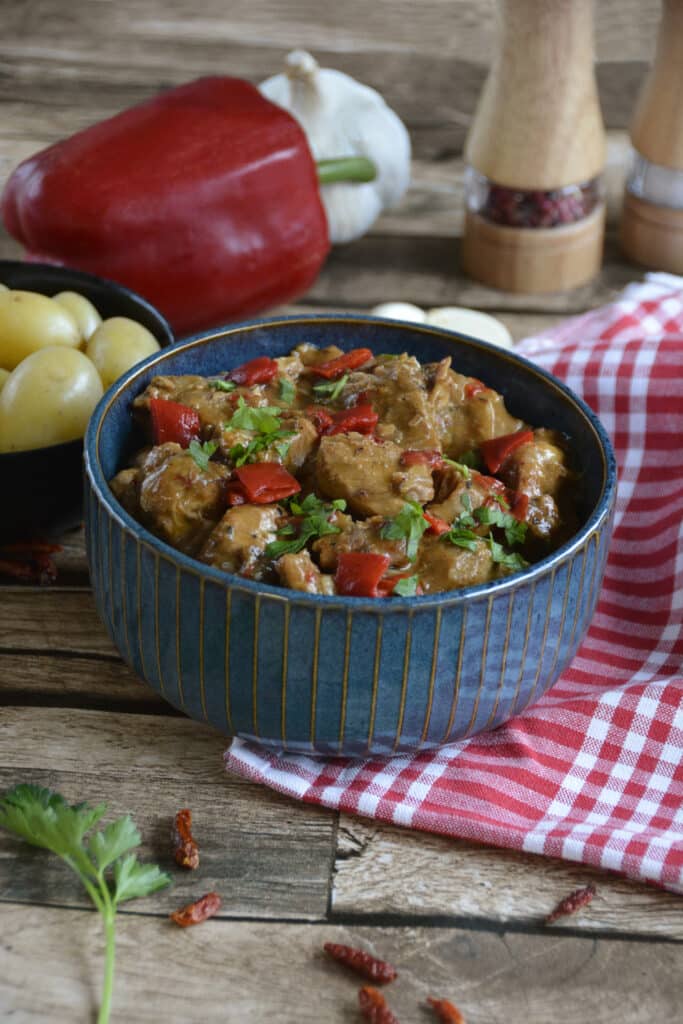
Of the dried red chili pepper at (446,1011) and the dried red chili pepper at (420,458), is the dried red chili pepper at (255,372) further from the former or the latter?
the dried red chili pepper at (446,1011)

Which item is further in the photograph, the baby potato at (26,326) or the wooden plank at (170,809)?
the baby potato at (26,326)

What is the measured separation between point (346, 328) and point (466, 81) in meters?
2.57

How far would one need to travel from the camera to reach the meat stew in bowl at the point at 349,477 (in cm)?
185

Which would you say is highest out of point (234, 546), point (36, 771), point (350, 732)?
point (234, 546)

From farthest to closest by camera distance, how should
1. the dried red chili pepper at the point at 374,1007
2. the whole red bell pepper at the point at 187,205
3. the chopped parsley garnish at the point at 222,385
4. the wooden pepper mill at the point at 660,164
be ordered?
the wooden pepper mill at the point at 660,164, the whole red bell pepper at the point at 187,205, the chopped parsley garnish at the point at 222,385, the dried red chili pepper at the point at 374,1007

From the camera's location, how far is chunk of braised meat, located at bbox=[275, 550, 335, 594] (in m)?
1.78

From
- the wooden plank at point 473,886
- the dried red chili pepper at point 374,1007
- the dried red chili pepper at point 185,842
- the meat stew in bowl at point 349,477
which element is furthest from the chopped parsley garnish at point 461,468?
the dried red chili pepper at point 374,1007

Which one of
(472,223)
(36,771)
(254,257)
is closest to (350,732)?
(36,771)

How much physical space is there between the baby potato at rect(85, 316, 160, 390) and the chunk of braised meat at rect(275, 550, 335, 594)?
2.51 feet

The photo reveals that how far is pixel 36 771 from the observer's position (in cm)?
197

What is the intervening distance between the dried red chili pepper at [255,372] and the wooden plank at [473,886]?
0.75 m

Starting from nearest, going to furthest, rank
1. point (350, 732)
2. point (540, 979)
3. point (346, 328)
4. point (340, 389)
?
point (540, 979) → point (350, 732) → point (340, 389) → point (346, 328)

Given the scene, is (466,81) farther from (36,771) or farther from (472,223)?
(36,771)

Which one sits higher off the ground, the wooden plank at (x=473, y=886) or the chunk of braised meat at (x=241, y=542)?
the chunk of braised meat at (x=241, y=542)
